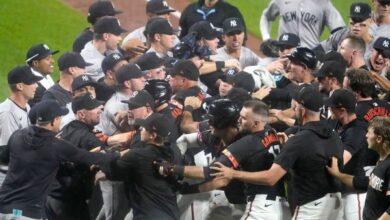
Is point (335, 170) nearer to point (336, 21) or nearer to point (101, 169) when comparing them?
point (101, 169)

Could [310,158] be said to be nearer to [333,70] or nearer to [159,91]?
[333,70]

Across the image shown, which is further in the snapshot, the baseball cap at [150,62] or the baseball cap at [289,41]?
the baseball cap at [289,41]

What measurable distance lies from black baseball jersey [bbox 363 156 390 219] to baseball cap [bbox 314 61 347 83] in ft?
6.07

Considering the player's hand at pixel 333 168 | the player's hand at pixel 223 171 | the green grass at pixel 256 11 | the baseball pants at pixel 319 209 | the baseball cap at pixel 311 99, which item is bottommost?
the green grass at pixel 256 11

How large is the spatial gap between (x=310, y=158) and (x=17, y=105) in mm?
3228

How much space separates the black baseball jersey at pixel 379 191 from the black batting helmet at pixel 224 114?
4.55ft

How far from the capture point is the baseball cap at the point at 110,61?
1116 centimetres

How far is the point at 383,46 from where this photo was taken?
35.7 ft

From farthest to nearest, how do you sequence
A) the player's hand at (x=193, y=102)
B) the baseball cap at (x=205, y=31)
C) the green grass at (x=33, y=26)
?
the green grass at (x=33, y=26), the baseball cap at (x=205, y=31), the player's hand at (x=193, y=102)

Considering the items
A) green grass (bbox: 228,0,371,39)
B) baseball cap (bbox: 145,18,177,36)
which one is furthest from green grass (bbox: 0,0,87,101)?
baseball cap (bbox: 145,18,177,36)

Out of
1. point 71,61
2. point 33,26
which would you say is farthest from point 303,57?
point 33,26

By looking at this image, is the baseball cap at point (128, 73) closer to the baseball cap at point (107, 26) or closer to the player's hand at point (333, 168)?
the baseball cap at point (107, 26)

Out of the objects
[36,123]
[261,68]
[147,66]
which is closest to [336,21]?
[261,68]

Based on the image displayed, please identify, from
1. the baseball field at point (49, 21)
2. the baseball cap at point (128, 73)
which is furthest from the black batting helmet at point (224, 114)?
Answer: the baseball field at point (49, 21)
